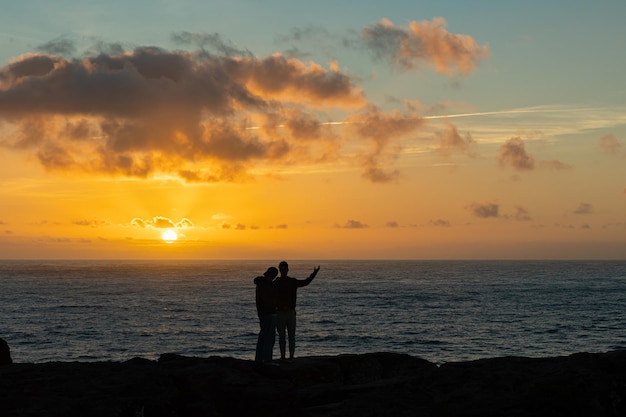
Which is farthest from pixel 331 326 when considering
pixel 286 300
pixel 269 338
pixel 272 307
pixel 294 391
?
pixel 294 391

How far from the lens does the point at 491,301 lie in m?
101

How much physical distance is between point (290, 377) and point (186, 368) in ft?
7.04

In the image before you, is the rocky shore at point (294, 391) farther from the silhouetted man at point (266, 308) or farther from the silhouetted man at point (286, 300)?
the silhouetted man at point (286, 300)

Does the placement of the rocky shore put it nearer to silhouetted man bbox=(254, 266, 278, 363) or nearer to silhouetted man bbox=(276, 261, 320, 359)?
silhouetted man bbox=(254, 266, 278, 363)

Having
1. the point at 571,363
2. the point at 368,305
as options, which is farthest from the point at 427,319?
the point at 571,363

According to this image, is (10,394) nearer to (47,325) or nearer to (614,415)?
(614,415)

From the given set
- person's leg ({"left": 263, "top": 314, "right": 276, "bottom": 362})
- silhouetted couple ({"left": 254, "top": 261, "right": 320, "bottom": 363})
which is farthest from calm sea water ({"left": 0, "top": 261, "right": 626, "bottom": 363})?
person's leg ({"left": 263, "top": 314, "right": 276, "bottom": 362})

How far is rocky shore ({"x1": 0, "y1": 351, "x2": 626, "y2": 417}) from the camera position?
11391mm

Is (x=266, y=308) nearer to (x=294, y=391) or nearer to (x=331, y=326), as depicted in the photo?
(x=294, y=391)

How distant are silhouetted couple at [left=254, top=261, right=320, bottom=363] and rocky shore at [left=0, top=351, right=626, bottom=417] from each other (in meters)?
1.75

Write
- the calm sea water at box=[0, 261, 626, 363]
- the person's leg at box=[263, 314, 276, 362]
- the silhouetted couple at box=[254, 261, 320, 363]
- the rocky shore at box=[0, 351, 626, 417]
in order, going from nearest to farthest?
the rocky shore at box=[0, 351, 626, 417] < the person's leg at box=[263, 314, 276, 362] < the silhouetted couple at box=[254, 261, 320, 363] < the calm sea water at box=[0, 261, 626, 363]

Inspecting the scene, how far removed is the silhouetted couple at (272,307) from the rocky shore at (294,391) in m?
1.75

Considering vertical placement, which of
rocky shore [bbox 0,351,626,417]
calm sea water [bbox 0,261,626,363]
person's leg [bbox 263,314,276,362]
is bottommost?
calm sea water [bbox 0,261,626,363]

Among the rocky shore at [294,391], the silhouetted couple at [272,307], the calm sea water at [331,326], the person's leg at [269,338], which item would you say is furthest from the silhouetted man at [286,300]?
the calm sea water at [331,326]
